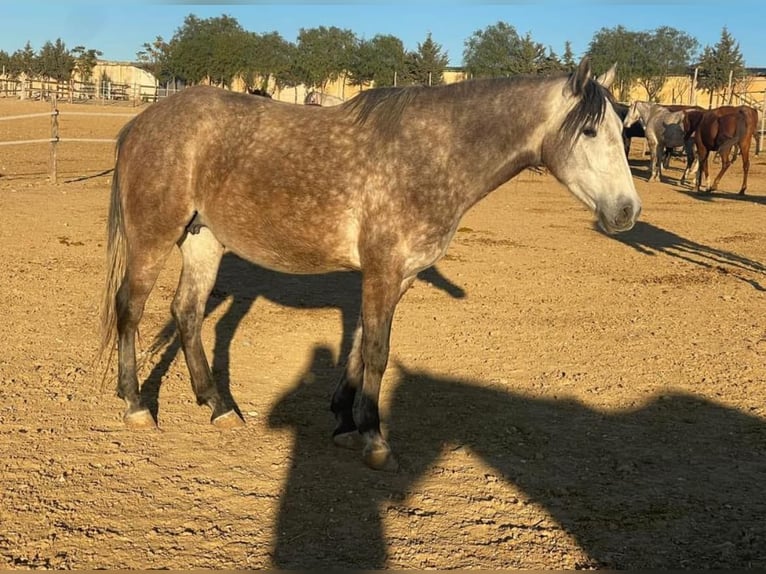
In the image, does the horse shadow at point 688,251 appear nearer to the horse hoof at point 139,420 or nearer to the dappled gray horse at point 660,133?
the horse hoof at point 139,420

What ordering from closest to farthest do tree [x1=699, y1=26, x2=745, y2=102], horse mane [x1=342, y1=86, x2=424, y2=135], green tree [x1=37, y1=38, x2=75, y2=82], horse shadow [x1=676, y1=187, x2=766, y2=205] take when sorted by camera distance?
horse mane [x1=342, y1=86, x2=424, y2=135], horse shadow [x1=676, y1=187, x2=766, y2=205], tree [x1=699, y1=26, x2=745, y2=102], green tree [x1=37, y1=38, x2=75, y2=82]

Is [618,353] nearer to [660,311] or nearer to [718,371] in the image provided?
[718,371]

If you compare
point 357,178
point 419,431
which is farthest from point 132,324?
point 419,431

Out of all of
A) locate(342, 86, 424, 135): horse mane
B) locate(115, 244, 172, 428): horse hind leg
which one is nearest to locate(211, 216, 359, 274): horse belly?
locate(115, 244, 172, 428): horse hind leg

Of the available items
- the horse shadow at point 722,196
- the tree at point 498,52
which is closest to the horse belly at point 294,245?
the horse shadow at point 722,196

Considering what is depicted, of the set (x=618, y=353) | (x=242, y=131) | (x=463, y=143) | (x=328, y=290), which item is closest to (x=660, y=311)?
(x=618, y=353)

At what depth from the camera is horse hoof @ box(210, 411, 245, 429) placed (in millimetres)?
4133

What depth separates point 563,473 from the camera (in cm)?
365

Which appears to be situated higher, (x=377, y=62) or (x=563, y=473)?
(x=377, y=62)

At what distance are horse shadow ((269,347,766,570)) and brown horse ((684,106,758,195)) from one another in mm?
15576

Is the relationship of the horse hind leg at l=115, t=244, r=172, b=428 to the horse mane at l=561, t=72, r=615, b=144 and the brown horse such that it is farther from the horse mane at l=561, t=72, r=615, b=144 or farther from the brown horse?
the brown horse

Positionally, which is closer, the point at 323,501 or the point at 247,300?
the point at 323,501

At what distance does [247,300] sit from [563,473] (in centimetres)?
416

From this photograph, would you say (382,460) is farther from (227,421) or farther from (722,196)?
(722,196)
